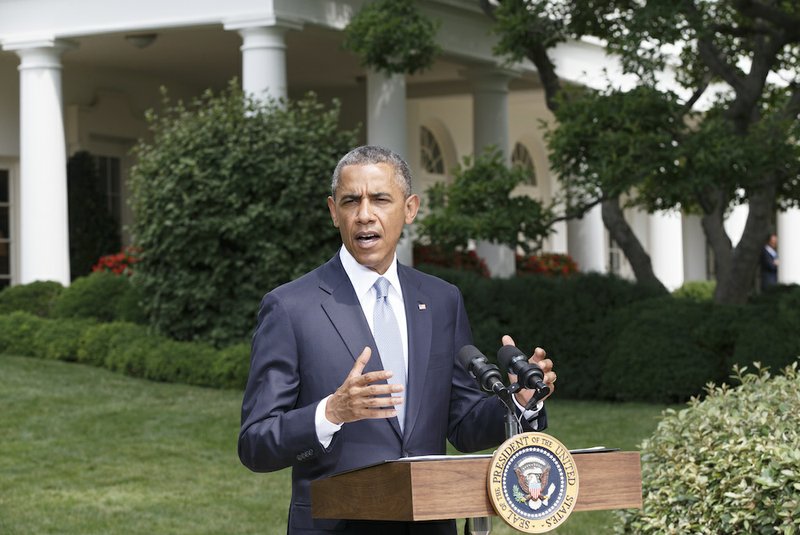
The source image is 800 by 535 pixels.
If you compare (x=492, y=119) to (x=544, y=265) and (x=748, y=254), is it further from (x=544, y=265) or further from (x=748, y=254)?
(x=748, y=254)

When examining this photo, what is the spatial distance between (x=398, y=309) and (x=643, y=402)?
32.8 ft

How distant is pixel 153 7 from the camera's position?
624 inches

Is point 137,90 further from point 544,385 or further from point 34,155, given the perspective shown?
point 544,385

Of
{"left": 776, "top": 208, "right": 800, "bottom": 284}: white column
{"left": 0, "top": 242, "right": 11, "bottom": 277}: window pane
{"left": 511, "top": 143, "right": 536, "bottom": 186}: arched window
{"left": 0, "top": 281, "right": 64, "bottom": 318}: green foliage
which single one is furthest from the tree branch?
{"left": 511, "top": 143, "right": 536, "bottom": 186}: arched window

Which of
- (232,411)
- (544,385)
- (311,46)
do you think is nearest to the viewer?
(544,385)

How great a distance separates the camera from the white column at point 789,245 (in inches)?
990

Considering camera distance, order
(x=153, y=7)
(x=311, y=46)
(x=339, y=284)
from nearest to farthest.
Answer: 1. (x=339, y=284)
2. (x=153, y=7)
3. (x=311, y=46)

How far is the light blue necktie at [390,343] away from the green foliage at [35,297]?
43.4 ft

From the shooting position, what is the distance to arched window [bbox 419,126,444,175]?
23766 mm

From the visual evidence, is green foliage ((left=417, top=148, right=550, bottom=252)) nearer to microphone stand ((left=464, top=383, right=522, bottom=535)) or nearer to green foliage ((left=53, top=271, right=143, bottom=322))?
green foliage ((left=53, top=271, right=143, bottom=322))

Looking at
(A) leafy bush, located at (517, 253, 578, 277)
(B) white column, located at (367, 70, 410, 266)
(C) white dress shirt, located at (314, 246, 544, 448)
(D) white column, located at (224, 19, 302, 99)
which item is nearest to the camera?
(C) white dress shirt, located at (314, 246, 544, 448)

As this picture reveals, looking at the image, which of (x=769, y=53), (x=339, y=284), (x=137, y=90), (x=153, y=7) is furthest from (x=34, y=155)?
(x=339, y=284)

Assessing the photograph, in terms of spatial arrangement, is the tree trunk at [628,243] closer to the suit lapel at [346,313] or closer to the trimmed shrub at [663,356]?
the trimmed shrub at [663,356]

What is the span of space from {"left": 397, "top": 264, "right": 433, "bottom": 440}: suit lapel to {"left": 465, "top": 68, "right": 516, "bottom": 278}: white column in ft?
50.8
